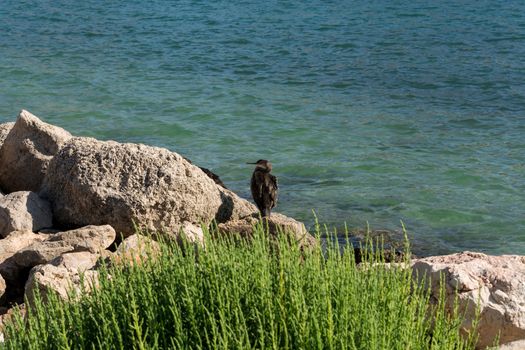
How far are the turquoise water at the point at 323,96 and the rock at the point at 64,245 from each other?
376 cm

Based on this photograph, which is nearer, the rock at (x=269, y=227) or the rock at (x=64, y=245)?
the rock at (x=64, y=245)

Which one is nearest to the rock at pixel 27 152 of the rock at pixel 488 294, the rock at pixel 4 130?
the rock at pixel 4 130

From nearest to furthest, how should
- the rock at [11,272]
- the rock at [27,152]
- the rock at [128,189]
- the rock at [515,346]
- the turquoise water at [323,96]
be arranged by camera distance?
the rock at [515,346] → the rock at [11,272] → the rock at [128,189] → the rock at [27,152] → the turquoise water at [323,96]

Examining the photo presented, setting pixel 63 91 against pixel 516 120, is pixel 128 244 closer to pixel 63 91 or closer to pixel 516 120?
pixel 516 120

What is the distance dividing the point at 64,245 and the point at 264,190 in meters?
2.16

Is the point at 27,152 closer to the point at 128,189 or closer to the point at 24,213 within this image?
the point at 24,213

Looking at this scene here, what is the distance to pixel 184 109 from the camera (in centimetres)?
1717

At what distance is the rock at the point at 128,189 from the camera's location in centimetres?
832

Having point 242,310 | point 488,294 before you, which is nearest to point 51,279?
point 242,310

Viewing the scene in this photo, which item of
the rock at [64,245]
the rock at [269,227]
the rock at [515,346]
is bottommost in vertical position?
the rock at [515,346]

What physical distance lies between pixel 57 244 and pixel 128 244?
826 mm

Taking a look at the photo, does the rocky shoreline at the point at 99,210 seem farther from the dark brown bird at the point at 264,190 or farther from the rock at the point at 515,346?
the rock at the point at 515,346

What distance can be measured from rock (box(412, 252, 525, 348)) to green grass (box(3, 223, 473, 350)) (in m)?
0.52

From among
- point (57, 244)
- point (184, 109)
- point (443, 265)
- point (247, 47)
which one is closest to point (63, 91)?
point (184, 109)
